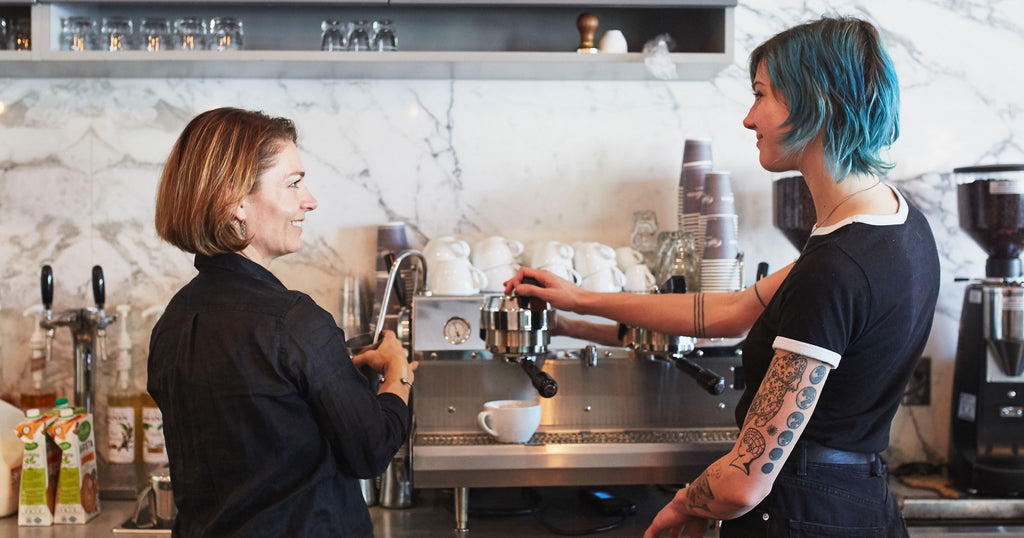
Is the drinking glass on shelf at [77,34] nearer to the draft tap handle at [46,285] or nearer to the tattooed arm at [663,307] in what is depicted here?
the draft tap handle at [46,285]

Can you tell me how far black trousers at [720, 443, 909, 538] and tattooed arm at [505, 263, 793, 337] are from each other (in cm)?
40

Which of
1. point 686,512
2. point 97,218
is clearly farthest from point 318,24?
point 686,512

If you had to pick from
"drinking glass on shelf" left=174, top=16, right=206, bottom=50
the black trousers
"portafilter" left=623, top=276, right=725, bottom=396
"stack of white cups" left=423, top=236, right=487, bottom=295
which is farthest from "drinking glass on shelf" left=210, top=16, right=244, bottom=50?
the black trousers

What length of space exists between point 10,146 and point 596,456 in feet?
→ 5.19

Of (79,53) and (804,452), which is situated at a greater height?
(79,53)

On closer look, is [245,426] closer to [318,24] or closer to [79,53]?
[79,53]

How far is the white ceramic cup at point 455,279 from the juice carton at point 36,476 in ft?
2.66

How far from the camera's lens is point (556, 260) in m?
1.73

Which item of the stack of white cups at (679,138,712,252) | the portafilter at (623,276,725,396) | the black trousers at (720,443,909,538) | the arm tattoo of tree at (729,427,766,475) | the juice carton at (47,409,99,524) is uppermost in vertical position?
the stack of white cups at (679,138,712,252)

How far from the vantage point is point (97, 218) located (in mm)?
1996

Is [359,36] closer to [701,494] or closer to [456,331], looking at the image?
[456,331]

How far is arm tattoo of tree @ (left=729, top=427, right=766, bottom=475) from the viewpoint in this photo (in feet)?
3.22

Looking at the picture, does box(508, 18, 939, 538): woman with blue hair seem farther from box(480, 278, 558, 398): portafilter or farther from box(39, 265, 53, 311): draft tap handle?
box(39, 265, 53, 311): draft tap handle

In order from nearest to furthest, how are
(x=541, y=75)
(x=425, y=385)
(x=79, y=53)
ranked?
(x=425, y=385) → (x=79, y=53) → (x=541, y=75)
